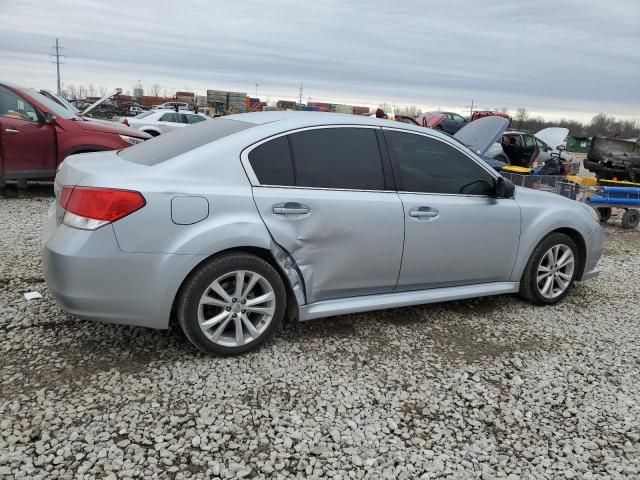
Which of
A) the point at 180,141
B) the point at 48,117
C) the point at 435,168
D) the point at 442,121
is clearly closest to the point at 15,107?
the point at 48,117

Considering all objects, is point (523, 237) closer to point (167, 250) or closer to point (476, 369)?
point (476, 369)

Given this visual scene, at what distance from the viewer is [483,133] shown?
24.2 ft

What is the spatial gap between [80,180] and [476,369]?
280 cm

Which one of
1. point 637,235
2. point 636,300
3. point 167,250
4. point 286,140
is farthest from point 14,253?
point 637,235

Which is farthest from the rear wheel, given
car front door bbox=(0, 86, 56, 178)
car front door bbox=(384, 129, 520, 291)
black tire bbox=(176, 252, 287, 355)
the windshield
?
car front door bbox=(0, 86, 56, 178)

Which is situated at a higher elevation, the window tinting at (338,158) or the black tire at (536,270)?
the window tinting at (338,158)

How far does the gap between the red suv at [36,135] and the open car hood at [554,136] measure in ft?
43.9

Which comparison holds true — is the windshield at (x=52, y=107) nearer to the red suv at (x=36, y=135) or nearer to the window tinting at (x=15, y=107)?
the red suv at (x=36, y=135)

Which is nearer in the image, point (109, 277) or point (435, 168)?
point (109, 277)

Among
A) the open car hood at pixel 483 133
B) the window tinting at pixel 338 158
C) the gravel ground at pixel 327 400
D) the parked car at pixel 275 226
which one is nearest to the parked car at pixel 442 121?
the open car hood at pixel 483 133

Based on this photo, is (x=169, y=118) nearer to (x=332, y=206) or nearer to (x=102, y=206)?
(x=332, y=206)

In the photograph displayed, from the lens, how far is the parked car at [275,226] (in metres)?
2.95

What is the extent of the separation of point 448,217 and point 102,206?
7.93ft

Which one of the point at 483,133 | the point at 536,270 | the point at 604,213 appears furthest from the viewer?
the point at 604,213
